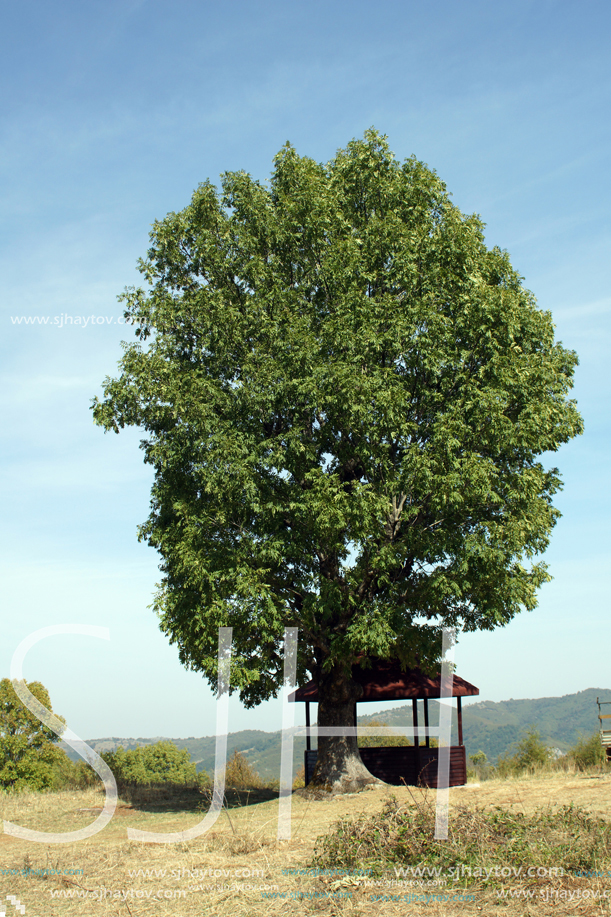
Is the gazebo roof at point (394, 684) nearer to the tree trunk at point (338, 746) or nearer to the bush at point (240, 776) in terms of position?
the tree trunk at point (338, 746)

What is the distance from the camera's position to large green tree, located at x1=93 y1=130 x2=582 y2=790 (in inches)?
593

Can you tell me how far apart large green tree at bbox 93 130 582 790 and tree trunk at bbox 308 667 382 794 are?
0.06m

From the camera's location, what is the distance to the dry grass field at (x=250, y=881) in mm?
6750

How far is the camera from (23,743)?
34.3 m

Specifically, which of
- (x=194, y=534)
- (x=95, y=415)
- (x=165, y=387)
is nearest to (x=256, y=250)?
(x=165, y=387)

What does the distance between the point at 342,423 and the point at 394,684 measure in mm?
9468

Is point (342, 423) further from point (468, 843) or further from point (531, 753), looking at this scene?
point (531, 753)

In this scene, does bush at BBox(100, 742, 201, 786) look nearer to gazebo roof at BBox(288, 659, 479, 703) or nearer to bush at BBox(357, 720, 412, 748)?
bush at BBox(357, 720, 412, 748)

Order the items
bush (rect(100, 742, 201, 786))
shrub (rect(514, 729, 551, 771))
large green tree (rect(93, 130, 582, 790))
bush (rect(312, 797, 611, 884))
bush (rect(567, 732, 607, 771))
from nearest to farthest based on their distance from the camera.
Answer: bush (rect(312, 797, 611, 884)) → large green tree (rect(93, 130, 582, 790)) → bush (rect(567, 732, 607, 771)) → shrub (rect(514, 729, 551, 771)) → bush (rect(100, 742, 201, 786))

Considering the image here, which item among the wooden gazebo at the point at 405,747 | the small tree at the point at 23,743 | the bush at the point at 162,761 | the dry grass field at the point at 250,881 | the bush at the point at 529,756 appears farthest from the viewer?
the bush at the point at 162,761

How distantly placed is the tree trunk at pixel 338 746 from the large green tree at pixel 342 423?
6cm

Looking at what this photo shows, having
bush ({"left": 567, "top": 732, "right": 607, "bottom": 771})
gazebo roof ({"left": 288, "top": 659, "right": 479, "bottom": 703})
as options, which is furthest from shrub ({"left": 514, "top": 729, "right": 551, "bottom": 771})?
gazebo roof ({"left": 288, "top": 659, "right": 479, "bottom": 703})
